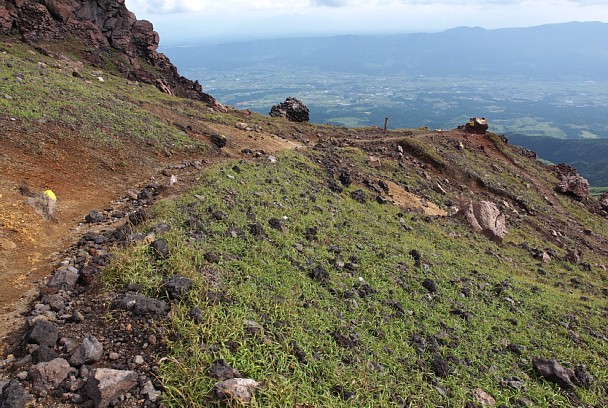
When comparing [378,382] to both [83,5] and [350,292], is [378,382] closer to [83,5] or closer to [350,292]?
[350,292]

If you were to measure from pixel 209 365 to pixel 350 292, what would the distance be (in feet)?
17.0

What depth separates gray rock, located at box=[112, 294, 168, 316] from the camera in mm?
7498

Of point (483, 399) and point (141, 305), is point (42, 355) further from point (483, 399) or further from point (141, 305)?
point (483, 399)

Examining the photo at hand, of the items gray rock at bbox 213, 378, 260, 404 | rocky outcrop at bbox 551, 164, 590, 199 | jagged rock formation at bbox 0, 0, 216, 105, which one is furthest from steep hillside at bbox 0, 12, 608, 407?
jagged rock formation at bbox 0, 0, 216, 105

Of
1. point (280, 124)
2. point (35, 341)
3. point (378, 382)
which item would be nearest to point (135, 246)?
point (35, 341)

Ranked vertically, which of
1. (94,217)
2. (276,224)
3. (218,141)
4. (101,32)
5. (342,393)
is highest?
(101,32)

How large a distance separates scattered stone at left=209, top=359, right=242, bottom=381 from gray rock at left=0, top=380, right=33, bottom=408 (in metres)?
2.65

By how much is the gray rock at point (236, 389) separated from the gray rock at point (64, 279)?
4598 mm

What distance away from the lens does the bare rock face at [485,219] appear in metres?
23.8

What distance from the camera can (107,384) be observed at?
584 cm

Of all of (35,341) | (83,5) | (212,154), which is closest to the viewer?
(35,341)

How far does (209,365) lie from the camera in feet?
21.7

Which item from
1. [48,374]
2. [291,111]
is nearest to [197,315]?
[48,374]

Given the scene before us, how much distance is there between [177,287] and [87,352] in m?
2.09
